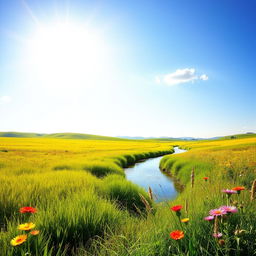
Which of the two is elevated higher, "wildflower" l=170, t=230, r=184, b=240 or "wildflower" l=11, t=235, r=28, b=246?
"wildflower" l=170, t=230, r=184, b=240

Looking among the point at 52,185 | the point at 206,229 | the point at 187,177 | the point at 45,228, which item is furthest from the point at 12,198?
the point at 187,177

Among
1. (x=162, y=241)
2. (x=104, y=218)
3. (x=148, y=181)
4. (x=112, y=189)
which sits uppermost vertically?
(x=162, y=241)

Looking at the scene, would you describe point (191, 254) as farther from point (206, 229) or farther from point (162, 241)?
point (206, 229)

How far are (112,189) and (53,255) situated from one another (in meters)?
4.47

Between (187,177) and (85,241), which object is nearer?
(85,241)

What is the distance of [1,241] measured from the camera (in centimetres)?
257

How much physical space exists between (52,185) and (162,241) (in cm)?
514

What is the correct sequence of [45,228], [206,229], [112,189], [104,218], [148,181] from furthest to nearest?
1. [148,181]
2. [112,189]
3. [104,218]
4. [45,228]
5. [206,229]

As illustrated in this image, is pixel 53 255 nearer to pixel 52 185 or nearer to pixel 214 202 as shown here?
pixel 214 202

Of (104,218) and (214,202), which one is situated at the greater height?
(214,202)

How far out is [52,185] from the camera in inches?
251

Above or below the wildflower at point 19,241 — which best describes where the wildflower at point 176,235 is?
above

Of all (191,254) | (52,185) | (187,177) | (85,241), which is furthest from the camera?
(187,177)

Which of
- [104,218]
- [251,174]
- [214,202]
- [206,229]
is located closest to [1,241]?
[104,218]
